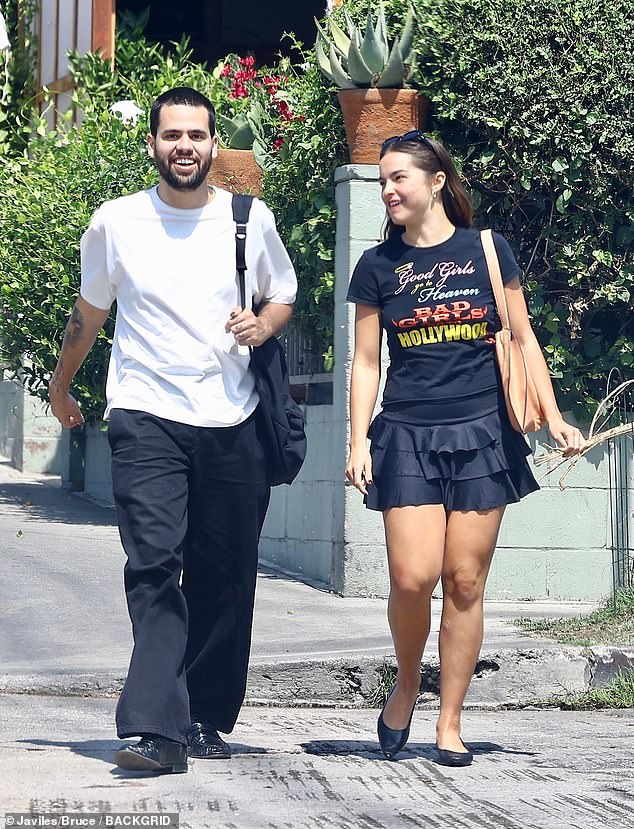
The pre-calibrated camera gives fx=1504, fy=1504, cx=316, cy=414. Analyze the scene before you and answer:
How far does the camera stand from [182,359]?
420 cm

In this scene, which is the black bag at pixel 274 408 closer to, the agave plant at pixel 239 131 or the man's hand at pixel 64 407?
the man's hand at pixel 64 407

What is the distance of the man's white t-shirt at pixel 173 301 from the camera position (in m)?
4.21

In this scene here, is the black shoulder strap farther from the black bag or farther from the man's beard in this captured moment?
the man's beard

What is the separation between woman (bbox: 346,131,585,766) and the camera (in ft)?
14.5

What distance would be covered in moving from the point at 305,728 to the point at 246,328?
5.53 feet

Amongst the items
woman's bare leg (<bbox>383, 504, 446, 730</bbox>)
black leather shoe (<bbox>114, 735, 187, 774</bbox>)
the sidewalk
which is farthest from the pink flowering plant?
black leather shoe (<bbox>114, 735, 187, 774</bbox>)

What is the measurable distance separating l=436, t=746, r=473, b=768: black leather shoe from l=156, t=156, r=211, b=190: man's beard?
1778mm

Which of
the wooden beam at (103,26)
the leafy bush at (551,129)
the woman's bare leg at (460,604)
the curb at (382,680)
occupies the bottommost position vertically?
the curb at (382,680)

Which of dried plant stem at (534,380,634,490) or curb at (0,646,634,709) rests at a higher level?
dried plant stem at (534,380,634,490)

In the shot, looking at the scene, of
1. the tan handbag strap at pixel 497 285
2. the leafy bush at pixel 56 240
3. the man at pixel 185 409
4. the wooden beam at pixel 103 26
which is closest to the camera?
the man at pixel 185 409

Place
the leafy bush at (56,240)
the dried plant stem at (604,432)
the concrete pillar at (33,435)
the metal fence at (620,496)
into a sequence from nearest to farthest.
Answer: the dried plant stem at (604,432)
the metal fence at (620,496)
the leafy bush at (56,240)
the concrete pillar at (33,435)

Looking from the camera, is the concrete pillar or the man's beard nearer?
the man's beard

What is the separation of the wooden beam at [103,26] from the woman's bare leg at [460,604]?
1172 cm

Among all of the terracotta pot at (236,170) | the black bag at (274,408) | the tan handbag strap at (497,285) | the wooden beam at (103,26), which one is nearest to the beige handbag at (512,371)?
the tan handbag strap at (497,285)
